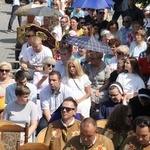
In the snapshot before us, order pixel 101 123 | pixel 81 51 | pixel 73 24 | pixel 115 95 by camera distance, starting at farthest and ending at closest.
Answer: pixel 73 24
pixel 81 51
pixel 115 95
pixel 101 123

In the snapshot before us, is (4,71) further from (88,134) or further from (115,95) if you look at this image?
(88,134)

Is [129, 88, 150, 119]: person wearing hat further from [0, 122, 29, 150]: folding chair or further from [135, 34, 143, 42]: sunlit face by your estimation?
[135, 34, 143, 42]: sunlit face

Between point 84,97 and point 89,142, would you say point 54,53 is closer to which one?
point 84,97

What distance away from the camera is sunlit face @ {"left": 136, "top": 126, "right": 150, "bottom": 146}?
9648 mm

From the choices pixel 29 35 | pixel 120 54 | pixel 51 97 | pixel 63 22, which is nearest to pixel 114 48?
pixel 120 54

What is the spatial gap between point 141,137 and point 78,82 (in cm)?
348

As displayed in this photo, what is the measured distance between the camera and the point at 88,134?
9.63 meters

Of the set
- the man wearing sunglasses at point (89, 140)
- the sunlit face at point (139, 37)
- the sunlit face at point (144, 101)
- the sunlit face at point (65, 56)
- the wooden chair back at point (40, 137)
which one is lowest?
the wooden chair back at point (40, 137)

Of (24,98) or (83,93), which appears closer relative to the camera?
(24,98)

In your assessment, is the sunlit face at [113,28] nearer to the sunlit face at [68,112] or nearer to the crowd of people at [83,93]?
the crowd of people at [83,93]

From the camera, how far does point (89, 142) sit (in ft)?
31.9

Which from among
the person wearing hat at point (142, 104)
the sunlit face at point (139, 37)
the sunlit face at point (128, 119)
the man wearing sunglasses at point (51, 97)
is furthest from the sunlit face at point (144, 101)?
the sunlit face at point (139, 37)

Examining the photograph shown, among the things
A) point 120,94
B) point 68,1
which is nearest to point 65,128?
point 120,94

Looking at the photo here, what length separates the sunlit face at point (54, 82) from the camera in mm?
12180
